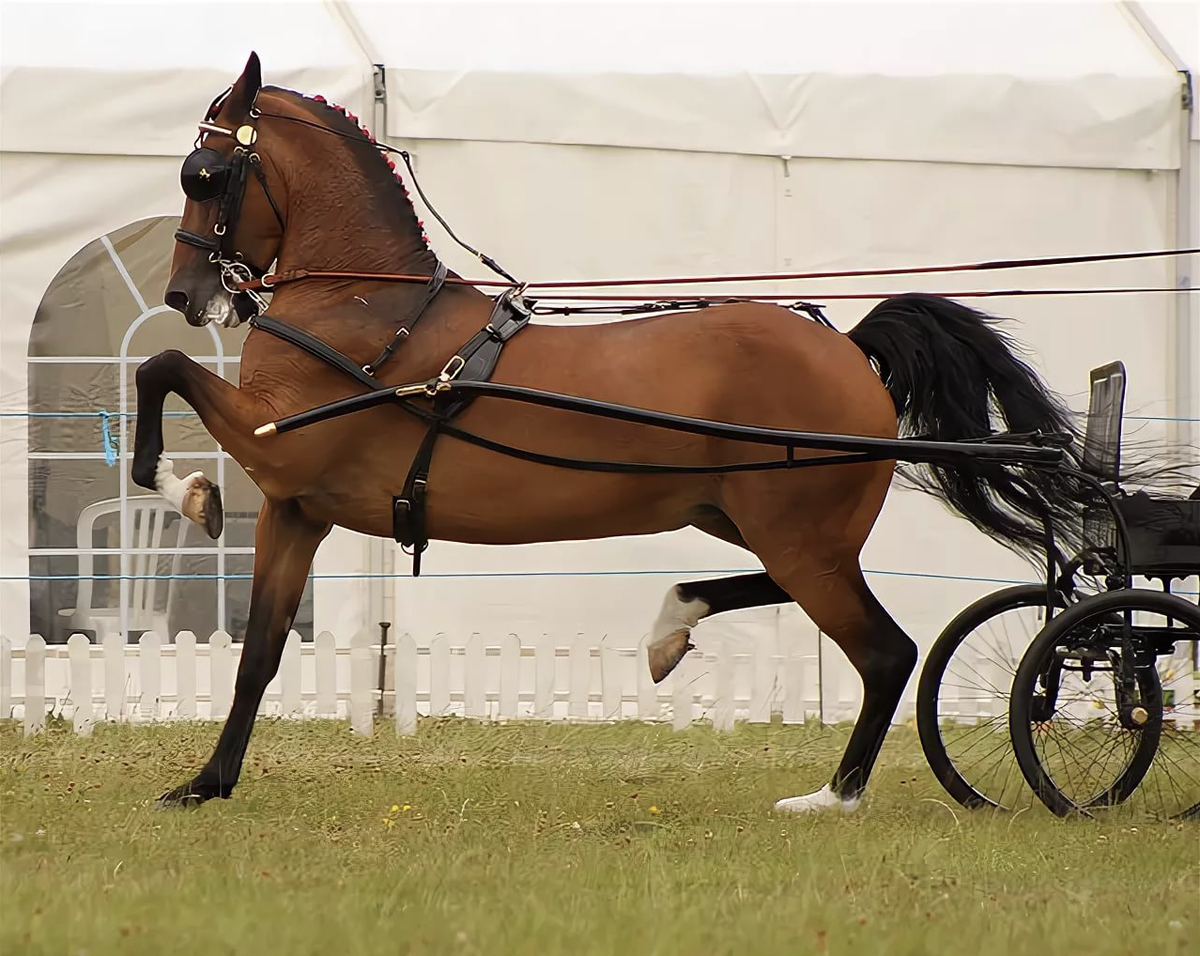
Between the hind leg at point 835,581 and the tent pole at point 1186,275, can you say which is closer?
the hind leg at point 835,581

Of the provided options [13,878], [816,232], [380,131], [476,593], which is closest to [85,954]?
[13,878]

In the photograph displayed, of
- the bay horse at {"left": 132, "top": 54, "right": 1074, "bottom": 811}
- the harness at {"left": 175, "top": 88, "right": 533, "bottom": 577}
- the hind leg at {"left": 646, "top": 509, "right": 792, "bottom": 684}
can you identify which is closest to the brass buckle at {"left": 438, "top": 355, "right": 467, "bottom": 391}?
the harness at {"left": 175, "top": 88, "right": 533, "bottom": 577}

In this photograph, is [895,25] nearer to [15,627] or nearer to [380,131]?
[380,131]

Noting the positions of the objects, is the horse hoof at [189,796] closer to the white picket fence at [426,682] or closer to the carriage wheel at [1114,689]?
the white picket fence at [426,682]

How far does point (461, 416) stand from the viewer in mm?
4602

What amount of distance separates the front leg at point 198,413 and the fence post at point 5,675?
8.46 feet

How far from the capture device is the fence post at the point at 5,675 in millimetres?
6711

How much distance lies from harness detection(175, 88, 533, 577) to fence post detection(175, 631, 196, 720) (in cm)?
248

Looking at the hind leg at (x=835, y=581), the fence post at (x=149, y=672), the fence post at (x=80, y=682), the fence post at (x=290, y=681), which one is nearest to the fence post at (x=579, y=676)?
the fence post at (x=290, y=681)

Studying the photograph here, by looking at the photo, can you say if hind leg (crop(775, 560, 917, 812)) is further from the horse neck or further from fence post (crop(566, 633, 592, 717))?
fence post (crop(566, 633, 592, 717))

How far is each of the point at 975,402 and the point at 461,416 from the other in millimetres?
1752

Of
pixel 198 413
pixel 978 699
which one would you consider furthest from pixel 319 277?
pixel 978 699

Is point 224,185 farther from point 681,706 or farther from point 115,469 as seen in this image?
point 681,706

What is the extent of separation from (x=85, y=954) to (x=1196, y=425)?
612 cm
